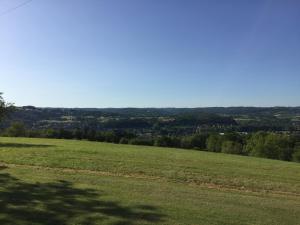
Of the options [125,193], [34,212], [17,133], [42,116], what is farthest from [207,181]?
[42,116]

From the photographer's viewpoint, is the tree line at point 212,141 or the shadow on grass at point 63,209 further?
the tree line at point 212,141

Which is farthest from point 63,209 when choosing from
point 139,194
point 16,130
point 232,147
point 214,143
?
point 214,143

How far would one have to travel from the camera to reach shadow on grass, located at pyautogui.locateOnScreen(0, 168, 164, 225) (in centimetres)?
955

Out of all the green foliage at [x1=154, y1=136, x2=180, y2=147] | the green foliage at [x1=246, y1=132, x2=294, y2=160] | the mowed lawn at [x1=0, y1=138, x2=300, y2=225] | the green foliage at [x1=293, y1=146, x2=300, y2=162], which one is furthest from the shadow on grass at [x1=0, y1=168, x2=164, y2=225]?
the green foliage at [x1=293, y1=146, x2=300, y2=162]

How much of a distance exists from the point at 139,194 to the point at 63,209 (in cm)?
286

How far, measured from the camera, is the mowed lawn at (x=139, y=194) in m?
10.1

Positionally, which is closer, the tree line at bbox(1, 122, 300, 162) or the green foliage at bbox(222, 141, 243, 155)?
the tree line at bbox(1, 122, 300, 162)

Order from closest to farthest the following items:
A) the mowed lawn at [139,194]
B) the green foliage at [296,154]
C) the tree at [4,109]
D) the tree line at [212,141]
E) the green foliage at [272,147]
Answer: the mowed lawn at [139,194] < the tree at [4,109] < the tree line at [212,141] < the green foliage at [296,154] < the green foliage at [272,147]

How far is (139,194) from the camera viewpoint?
Result: 41.9 ft

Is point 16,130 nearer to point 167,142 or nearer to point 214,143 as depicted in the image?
point 167,142

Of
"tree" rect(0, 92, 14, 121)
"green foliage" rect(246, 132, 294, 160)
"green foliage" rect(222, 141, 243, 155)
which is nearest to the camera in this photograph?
"tree" rect(0, 92, 14, 121)

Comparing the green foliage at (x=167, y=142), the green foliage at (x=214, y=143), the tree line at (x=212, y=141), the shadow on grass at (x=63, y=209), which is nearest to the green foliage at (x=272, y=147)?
the tree line at (x=212, y=141)

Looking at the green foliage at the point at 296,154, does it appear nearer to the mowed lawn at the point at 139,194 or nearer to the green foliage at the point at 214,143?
the green foliage at the point at 214,143

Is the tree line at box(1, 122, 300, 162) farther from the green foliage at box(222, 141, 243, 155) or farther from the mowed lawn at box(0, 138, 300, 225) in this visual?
the mowed lawn at box(0, 138, 300, 225)
